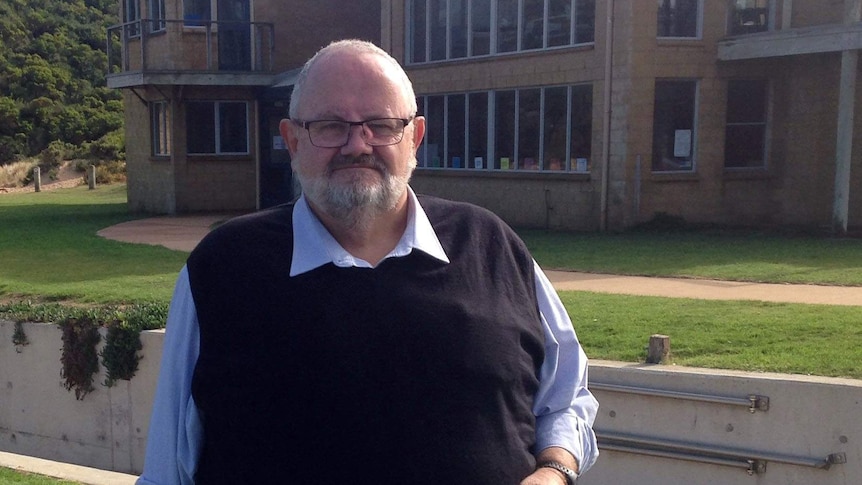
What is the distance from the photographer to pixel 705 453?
637 centimetres

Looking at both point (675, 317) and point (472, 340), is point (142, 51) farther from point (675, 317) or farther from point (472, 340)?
point (472, 340)

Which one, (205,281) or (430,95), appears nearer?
(205,281)

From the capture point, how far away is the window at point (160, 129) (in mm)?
22789

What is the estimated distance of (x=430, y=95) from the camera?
65.2 ft

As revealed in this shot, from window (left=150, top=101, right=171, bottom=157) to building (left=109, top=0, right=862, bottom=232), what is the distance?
7.86m

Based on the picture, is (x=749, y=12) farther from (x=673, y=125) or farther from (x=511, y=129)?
(x=511, y=129)

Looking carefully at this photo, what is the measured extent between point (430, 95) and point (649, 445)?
46.1ft

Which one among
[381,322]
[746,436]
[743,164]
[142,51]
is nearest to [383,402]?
[381,322]

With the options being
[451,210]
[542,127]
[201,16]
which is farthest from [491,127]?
[451,210]

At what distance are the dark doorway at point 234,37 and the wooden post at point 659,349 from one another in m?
16.9

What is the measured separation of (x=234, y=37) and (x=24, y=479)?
16.7 meters

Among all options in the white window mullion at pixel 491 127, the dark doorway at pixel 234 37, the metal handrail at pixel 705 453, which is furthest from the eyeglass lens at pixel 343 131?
the dark doorway at pixel 234 37

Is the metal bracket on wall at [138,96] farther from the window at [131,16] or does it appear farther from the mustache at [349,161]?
the mustache at [349,161]

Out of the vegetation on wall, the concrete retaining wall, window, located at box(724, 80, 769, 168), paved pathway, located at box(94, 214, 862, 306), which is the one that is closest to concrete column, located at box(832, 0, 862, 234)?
window, located at box(724, 80, 769, 168)
